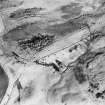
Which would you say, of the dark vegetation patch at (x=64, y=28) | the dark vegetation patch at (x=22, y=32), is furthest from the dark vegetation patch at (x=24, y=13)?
the dark vegetation patch at (x=64, y=28)

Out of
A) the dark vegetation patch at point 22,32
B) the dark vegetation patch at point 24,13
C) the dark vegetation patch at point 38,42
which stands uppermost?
the dark vegetation patch at point 24,13

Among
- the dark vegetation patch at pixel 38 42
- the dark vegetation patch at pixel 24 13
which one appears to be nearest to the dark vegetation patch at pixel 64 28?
the dark vegetation patch at pixel 38 42

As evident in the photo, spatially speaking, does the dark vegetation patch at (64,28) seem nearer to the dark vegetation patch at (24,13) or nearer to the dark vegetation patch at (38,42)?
the dark vegetation patch at (38,42)

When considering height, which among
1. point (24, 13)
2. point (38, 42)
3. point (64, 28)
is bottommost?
point (38, 42)

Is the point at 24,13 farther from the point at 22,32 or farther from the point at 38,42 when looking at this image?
the point at 38,42

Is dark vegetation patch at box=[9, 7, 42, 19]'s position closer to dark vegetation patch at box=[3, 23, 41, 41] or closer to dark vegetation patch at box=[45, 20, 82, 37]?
dark vegetation patch at box=[3, 23, 41, 41]

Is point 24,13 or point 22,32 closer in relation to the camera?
point 22,32

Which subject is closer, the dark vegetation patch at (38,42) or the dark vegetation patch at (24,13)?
the dark vegetation patch at (38,42)

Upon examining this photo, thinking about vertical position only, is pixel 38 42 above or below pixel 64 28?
below

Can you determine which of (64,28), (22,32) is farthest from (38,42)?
(64,28)

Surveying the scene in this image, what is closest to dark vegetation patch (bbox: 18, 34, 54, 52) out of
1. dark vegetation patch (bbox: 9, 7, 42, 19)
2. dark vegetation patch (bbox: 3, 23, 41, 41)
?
dark vegetation patch (bbox: 3, 23, 41, 41)

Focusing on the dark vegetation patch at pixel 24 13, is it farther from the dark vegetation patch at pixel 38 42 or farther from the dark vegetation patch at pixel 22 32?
the dark vegetation patch at pixel 38 42

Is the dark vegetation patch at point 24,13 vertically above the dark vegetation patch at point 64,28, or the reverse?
the dark vegetation patch at point 24,13
